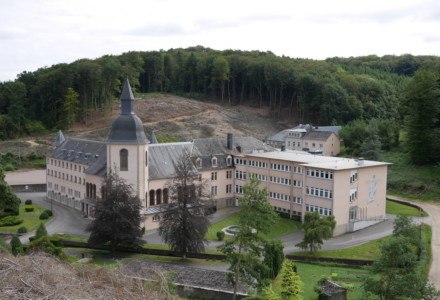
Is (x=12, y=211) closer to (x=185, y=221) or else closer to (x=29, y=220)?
(x=29, y=220)

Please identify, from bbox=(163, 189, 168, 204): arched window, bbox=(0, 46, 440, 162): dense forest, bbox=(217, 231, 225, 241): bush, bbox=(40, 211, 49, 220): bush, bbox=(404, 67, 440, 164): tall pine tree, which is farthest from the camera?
bbox=(0, 46, 440, 162): dense forest

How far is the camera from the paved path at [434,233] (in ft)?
121

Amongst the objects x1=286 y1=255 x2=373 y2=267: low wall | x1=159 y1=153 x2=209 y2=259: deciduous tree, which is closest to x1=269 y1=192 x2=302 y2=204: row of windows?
x1=286 y1=255 x2=373 y2=267: low wall

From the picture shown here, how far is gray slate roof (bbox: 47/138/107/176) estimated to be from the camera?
56.8 meters

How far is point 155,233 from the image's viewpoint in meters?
50.3

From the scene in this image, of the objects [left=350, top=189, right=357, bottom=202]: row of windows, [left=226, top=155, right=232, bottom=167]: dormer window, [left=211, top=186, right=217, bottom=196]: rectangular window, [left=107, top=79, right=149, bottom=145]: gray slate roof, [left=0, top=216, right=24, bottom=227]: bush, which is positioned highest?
[left=107, top=79, right=149, bottom=145]: gray slate roof

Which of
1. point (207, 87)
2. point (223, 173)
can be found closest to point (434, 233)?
point (223, 173)

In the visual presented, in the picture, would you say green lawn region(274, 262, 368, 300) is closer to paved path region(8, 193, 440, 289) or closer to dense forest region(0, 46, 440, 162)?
paved path region(8, 193, 440, 289)

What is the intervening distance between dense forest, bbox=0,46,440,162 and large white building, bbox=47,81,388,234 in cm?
2931

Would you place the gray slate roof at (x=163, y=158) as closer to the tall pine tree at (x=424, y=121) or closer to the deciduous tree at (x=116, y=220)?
the deciduous tree at (x=116, y=220)

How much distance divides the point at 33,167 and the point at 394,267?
7134 cm

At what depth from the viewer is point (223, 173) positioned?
60562mm

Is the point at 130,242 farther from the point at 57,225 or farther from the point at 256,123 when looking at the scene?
the point at 256,123

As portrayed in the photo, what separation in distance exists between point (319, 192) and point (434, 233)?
11.9 meters
